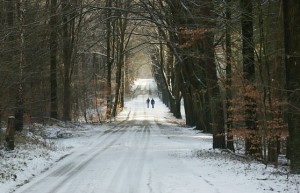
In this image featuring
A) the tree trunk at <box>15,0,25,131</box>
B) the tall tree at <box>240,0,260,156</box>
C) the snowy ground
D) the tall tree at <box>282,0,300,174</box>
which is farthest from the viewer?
the tree trunk at <box>15,0,25,131</box>

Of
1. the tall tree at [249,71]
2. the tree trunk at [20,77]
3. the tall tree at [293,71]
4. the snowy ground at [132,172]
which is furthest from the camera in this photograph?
the tree trunk at [20,77]

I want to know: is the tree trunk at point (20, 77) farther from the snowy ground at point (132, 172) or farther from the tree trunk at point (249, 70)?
the tree trunk at point (249, 70)

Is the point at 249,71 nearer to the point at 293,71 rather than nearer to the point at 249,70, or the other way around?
the point at 249,70

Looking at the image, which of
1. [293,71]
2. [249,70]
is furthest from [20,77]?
[293,71]

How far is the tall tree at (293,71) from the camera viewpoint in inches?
459

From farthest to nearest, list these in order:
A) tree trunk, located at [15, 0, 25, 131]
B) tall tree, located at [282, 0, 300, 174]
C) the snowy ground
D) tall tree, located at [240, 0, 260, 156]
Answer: tree trunk, located at [15, 0, 25, 131], tall tree, located at [240, 0, 260, 156], tall tree, located at [282, 0, 300, 174], the snowy ground

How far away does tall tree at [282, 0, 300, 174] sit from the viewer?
11656 millimetres

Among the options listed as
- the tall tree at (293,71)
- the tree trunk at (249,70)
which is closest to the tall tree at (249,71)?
the tree trunk at (249,70)

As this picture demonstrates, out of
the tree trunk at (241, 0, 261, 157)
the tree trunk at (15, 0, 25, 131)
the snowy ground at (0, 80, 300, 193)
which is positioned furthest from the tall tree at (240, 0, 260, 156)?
the tree trunk at (15, 0, 25, 131)

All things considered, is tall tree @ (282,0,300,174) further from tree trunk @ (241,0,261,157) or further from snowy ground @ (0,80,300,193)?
tree trunk @ (241,0,261,157)

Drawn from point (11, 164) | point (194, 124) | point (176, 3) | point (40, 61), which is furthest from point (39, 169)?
point (194, 124)

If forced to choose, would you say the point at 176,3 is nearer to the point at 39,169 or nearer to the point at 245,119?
the point at 245,119

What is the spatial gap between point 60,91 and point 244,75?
2643 cm

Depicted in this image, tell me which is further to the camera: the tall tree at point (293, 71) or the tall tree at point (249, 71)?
the tall tree at point (249, 71)
